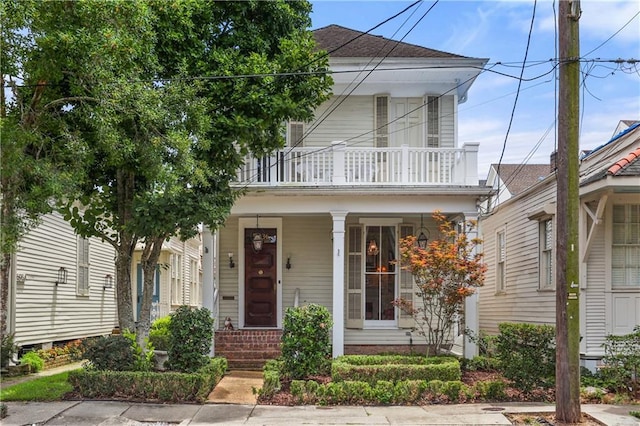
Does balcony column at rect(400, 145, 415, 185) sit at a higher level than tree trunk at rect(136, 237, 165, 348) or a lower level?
higher

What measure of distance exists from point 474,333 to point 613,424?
185 inches

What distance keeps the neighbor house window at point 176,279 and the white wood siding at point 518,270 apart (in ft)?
42.3

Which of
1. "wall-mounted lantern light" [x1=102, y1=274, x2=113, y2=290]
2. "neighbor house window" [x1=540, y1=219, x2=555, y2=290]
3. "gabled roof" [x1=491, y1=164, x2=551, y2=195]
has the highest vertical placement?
"gabled roof" [x1=491, y1=164, x2=551, y2=195]

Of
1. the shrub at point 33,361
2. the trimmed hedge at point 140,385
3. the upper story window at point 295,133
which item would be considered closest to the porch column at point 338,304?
the upper story window at point 295,133

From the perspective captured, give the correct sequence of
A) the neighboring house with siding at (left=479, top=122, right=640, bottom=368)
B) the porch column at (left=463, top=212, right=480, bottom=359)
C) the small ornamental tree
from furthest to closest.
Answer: the porch column at (left=463, top=212, right=480, bottom=359) → the small ornamental tree → the neighboring house with siding at (left=479, top=122, right=640, bottom=368)

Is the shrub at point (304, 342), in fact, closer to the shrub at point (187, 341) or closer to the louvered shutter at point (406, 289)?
the shrub at point (187, 341)

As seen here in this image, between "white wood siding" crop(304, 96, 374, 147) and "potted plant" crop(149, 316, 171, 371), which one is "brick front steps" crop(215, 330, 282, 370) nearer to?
"potted plant" crop(149, 316, 171, 371)

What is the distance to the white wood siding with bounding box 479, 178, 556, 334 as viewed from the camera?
13938mm

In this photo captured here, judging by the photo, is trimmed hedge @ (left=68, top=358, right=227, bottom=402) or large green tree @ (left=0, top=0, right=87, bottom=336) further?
trimmed hedge @ (left=68, top=358, right=227, bottom=402)

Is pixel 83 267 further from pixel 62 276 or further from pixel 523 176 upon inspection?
pixel 523 176

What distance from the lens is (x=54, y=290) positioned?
1580cm

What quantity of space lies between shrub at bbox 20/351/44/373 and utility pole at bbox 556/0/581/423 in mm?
10222

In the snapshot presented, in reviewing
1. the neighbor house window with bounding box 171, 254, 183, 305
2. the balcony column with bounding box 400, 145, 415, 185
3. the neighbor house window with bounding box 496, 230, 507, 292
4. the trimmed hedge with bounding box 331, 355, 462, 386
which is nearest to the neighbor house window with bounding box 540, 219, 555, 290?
the neighbor house window with bounding box 496, 230, 507, 292

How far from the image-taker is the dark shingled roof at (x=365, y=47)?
47.8 feet
